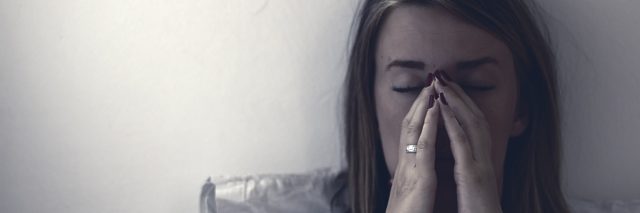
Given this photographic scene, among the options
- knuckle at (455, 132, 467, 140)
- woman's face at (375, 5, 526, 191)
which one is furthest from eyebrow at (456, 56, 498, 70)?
knuckle at (455, 132, 467, 140)

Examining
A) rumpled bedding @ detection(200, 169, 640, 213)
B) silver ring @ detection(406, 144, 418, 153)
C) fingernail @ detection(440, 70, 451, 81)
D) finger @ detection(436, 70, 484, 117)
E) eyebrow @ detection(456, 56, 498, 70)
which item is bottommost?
rumpled bedding @ detection(200, 169, 640, 213)

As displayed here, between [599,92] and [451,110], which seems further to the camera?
[599,92]

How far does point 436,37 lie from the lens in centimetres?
104

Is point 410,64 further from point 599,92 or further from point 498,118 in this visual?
point 599,92

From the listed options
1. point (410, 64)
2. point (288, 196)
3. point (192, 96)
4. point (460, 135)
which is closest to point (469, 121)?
point (460, 135)

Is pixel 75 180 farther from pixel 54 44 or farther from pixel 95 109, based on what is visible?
pixel 54 44

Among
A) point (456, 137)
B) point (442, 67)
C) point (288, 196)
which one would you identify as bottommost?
point (288, 196)

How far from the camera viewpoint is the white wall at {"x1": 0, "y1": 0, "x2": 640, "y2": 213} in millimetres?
1197

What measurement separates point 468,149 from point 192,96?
54 cm

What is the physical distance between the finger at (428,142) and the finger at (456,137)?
1 centimetres

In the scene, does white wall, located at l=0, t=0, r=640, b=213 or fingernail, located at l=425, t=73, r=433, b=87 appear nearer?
fingernail, located at l=425, t=73, r=433, b=87

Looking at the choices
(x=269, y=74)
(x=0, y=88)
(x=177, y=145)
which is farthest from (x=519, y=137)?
(x=0, y=88)

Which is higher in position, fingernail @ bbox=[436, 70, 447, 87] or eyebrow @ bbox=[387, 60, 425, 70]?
eyebrow @ bbox=[387, 60, 425, 70]

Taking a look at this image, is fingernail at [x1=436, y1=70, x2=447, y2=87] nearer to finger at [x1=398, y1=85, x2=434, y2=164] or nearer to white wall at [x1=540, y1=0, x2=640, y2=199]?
finger at [x1=398, y1=85, x2=434, y2=164]
